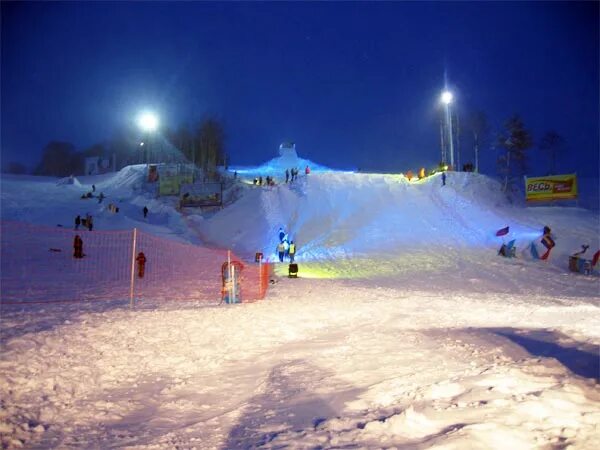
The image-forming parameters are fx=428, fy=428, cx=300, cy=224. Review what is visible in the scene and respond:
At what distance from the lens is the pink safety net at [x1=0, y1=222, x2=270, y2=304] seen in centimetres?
1355

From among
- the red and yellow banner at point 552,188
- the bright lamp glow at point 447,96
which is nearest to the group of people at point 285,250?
the red and yellow banner at point 552,188

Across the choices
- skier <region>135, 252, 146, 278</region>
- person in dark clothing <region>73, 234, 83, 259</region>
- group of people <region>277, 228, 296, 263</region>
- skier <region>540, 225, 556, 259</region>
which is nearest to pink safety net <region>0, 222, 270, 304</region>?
skier <region>135, 252, 146, 278</region>

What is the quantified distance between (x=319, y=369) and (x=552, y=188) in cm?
3523

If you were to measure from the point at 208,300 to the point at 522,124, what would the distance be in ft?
148

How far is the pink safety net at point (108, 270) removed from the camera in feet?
44.4

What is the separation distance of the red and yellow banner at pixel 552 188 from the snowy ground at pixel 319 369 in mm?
20523

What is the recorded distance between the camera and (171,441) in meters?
4.20

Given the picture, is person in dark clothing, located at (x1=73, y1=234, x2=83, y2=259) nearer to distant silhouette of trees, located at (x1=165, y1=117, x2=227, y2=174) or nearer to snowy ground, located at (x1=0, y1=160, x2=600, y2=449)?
snowy ground, located at (x1=0, y1=160, x2=600, y2=449)

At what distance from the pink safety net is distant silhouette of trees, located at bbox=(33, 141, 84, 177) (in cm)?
A: 6811

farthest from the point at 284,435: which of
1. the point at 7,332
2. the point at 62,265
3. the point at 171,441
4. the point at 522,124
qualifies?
the point at 522,124

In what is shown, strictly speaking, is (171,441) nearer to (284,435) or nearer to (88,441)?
(88,441)

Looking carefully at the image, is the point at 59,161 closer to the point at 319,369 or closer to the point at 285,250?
the point at 285,250

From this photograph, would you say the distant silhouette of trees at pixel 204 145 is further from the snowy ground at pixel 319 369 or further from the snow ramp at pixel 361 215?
the snowy ground at pixel 319 369

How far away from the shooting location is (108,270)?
19.1m
